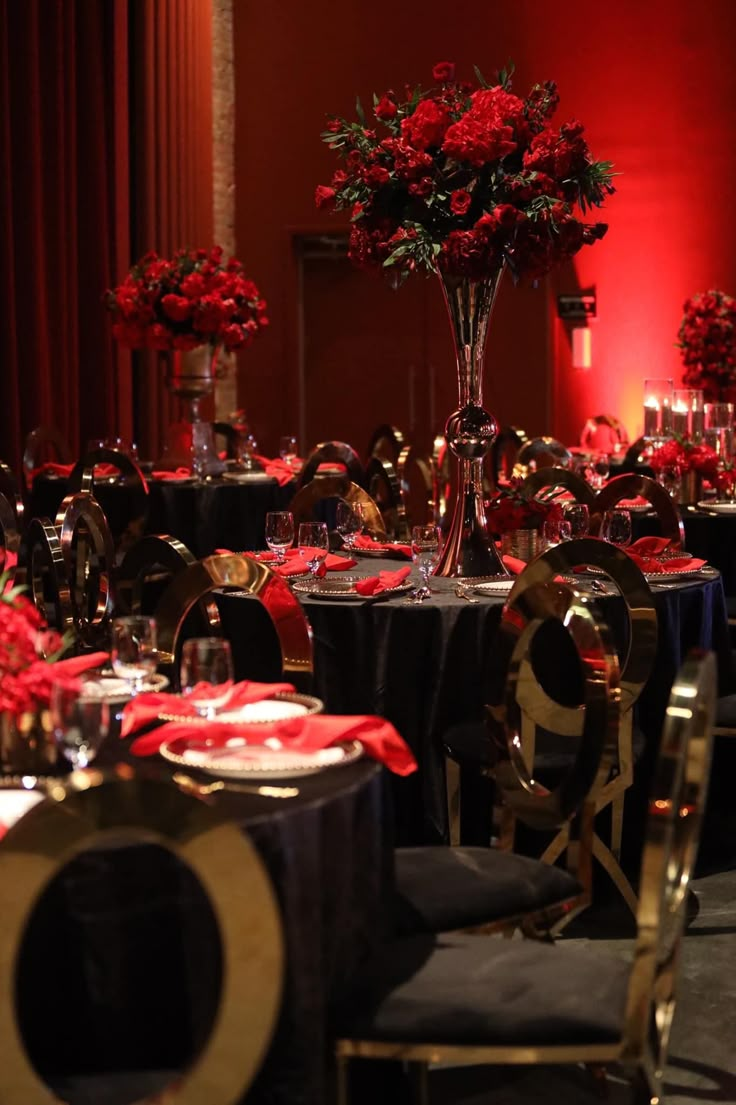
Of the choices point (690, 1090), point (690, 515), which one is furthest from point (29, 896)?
point (690, 515)

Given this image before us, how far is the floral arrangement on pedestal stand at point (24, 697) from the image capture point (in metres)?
2.18

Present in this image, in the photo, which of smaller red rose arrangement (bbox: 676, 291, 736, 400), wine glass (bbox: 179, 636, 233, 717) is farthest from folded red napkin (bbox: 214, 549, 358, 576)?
smaller red rose arrangement (bbox: 676, 291, 736, 400)

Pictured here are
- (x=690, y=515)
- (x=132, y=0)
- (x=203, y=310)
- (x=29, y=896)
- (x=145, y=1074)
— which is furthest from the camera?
(x=132, y=0)

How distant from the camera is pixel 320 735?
2.28 m

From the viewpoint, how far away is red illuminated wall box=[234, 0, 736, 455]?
36.6 feet

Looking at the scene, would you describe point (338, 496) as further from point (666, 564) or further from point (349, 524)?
point (666, 564)

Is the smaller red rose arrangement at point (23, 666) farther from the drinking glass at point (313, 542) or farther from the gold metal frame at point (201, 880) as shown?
the drinking glass at point (313, 542)

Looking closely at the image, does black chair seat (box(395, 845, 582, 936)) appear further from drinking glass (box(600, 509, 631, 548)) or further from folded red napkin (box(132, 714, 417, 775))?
drinking glass (box(600, 509, 631, 548))

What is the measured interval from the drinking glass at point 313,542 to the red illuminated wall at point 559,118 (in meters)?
7.24

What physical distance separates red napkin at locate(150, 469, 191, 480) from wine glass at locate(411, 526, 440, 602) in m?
3.10

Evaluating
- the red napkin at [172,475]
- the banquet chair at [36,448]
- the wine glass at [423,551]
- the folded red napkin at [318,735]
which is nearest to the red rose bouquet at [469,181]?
the wine glass at [423,551]

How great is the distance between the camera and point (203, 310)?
7.00 m

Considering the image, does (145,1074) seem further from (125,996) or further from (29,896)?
(29,896)

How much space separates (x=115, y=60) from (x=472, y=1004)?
26.3 ft
